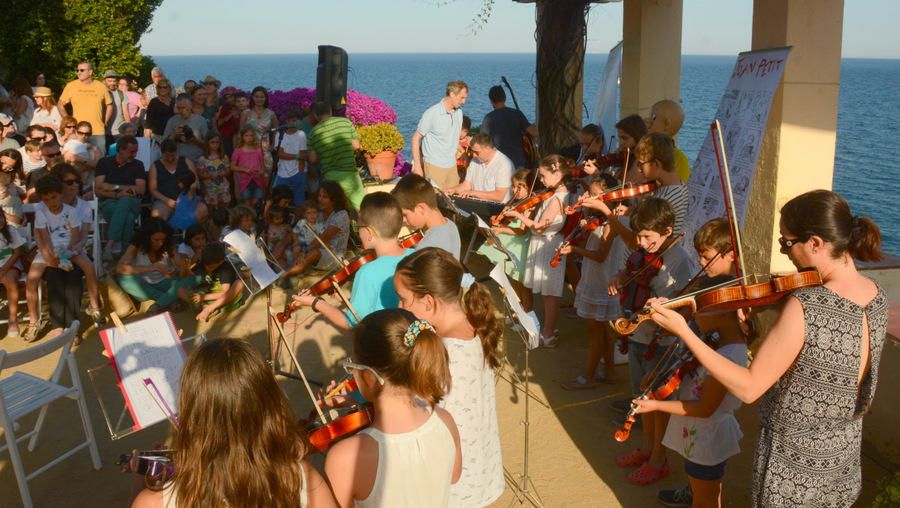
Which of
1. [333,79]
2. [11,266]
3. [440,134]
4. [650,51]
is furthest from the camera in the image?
[333,79]

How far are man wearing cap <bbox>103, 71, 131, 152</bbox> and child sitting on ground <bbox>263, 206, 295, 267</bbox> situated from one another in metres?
3.93

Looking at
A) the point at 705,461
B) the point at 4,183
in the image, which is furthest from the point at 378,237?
the point at 4,183

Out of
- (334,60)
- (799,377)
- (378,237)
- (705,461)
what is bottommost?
(705,461)

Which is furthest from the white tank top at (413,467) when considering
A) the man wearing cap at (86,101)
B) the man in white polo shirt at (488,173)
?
the man wearing cap at (86,101)

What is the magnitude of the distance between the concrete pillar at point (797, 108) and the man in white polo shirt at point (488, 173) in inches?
97.3

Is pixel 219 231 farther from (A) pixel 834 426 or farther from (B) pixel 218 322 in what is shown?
(A) pixel 834 426

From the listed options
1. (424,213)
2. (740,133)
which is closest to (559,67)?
(740,133)

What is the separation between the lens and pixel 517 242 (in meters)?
6.45

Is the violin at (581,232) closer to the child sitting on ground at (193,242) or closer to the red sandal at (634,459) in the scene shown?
the red sandal at (634,459)

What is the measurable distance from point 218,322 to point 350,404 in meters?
4.40

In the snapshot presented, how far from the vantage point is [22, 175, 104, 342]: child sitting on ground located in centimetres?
681

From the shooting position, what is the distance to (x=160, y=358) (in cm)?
415

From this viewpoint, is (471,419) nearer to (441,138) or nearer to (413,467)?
(413,467)

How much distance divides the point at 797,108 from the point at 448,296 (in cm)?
330
